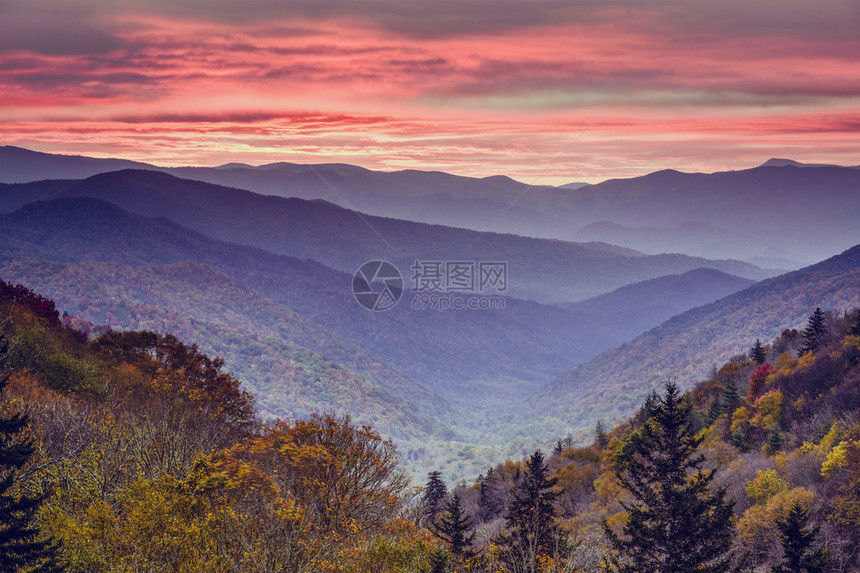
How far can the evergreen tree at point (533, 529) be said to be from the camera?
2656 centimetres

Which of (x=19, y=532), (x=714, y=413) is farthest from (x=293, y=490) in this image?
(x=714, y=413)

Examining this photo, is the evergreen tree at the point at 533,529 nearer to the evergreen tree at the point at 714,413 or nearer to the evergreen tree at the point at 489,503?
the evergreen tree at the point at 489,503

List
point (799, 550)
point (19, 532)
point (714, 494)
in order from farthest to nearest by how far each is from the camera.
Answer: point (714, 494) < point (799, 550) < point (19, 532)

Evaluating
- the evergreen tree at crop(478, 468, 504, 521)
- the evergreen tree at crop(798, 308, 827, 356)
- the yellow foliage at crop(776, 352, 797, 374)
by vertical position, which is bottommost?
the evergreen tree at crop(478, 468, 504, 521)

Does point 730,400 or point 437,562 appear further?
point 730,400

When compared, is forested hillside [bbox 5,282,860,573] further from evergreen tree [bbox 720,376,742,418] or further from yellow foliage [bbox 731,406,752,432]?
evergreen tree [bbox 720,376,742,418]

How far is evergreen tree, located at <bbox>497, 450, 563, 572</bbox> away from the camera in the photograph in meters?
26.6

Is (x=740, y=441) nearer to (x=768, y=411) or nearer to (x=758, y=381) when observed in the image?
(x=768, y=411)

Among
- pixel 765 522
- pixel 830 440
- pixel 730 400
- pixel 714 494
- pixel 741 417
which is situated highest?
pixel 830 440

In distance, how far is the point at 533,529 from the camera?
29516 millimetres

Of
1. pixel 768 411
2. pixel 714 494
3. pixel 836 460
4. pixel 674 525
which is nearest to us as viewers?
pixel 674 525

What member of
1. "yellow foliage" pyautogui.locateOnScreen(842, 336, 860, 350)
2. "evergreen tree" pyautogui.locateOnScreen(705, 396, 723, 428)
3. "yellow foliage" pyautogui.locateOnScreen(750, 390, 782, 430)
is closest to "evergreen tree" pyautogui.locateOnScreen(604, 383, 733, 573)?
"yellow foliage" pyautogui.locateOnScreen(750, 390, 782, 430)

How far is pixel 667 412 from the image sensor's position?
2561cm

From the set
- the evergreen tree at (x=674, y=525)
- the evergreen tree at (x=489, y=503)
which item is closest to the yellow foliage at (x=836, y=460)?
the evergreen tree at (x=674, y=525)
